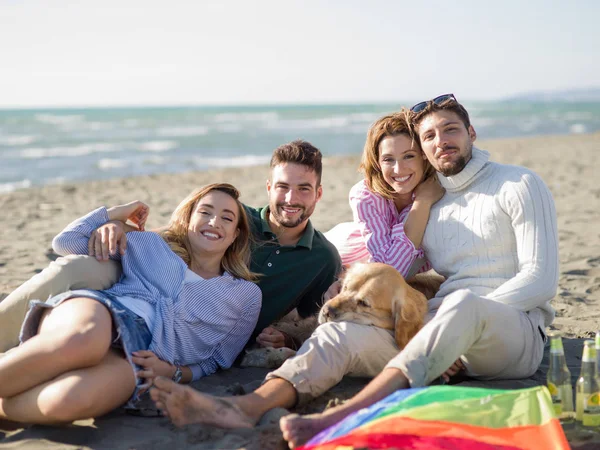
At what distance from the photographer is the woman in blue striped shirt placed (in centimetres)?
322

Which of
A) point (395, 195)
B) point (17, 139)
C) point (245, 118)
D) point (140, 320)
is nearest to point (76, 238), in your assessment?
point (140, 320)

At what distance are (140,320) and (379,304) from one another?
1324 millimetres

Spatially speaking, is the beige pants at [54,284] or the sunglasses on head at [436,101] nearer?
the beige pants at [54,284]

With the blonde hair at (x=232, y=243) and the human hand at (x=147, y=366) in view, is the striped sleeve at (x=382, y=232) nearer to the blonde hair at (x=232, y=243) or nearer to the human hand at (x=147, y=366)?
the blonde hair at (x=232, y=243)

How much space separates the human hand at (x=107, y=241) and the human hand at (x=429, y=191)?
1885 mm

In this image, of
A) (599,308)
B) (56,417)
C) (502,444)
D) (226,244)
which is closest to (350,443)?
(502,444)

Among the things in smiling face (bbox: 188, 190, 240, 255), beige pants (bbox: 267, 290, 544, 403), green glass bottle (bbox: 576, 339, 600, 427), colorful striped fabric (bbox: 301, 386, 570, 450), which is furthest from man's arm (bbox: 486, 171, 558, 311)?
smiling face (bbox: 188, 190, 240, 255)

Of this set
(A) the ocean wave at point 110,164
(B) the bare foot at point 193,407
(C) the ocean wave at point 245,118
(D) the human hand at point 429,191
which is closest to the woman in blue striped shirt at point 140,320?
(B) the bare foot at point 193,407

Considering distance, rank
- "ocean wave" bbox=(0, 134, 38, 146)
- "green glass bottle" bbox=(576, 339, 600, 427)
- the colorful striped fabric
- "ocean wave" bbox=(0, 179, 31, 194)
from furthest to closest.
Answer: "ocean wave" bbox=(0, 134, 38, 146), "ocean wave" bbox=(0, 179, 31, 194), "green glass bottle" bbox=(576, 339, 600, 427), the colorful striped fabric

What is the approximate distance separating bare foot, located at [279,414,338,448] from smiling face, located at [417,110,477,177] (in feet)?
6.22

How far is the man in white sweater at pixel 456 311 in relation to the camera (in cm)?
318

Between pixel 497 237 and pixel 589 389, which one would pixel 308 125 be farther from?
pixel 589 389

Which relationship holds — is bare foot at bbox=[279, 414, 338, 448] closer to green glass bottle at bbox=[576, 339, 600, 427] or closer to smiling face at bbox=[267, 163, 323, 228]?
green glass bottle at bbox=[576, 339, 600, 427]

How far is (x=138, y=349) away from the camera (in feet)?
11.9
